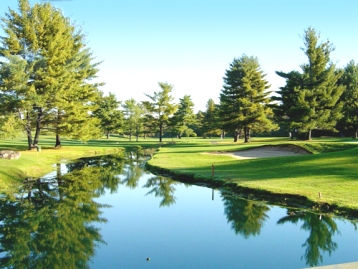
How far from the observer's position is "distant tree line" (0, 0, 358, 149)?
3481cm

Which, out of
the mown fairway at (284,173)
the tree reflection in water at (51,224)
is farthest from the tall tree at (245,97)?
the tree reflection in water at (51,224)

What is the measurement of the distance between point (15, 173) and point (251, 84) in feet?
A: 135

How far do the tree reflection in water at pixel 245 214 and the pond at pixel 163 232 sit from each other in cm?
4

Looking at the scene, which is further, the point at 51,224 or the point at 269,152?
the point at 269,152

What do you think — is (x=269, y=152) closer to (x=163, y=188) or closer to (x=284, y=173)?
(x=284, y=173)

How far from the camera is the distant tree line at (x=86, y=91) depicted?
3481 cm

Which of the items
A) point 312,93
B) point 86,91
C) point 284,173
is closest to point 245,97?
point 312,93

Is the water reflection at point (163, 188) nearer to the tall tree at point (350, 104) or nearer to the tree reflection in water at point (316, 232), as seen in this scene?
the tree reflection in water at point (316, 232)

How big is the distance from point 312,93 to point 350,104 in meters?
11.5

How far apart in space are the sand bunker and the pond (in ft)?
52.0

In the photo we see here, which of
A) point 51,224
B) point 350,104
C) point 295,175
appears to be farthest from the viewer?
point 350,104

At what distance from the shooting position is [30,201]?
17094 mm

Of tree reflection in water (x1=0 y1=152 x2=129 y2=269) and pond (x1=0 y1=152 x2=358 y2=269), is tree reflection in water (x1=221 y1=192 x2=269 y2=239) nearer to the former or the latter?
pond (x1=0 y1=152 x2=358 y2=269)

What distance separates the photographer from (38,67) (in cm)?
3600
